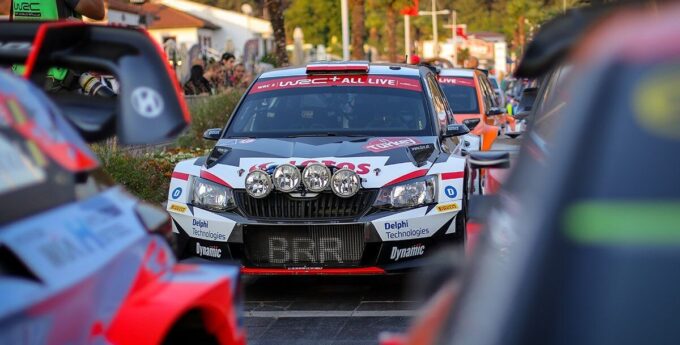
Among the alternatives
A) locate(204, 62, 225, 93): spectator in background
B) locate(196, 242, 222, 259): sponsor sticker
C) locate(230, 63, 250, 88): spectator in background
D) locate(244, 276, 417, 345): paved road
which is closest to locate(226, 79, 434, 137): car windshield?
locate(244, 276, 417, 345): paved road

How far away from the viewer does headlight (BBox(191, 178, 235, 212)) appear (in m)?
8.07

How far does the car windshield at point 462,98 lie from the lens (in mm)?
16750

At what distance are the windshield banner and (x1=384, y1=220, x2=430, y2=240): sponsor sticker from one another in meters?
1.91

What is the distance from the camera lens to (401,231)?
7.83 m

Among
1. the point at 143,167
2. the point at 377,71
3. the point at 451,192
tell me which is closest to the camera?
the point at 451,192

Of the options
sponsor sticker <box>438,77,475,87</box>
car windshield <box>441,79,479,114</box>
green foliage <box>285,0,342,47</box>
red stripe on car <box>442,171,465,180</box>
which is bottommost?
green foliage <box>285,0,342,47</box>

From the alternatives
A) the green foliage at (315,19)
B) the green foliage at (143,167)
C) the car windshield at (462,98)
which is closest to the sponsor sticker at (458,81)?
the car windshield at (462,98)

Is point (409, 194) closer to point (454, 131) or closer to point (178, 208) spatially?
point (454, 131)

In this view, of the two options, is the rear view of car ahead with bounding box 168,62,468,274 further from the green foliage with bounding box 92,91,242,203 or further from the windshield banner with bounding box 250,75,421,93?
the green foliage with bounding box 92,91,242,203

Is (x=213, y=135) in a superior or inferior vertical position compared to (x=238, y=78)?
superior

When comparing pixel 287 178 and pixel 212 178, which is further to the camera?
pixel 212 178

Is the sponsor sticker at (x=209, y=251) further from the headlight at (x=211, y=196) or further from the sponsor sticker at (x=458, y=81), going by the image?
the sponsor sticker at (x=458, y=81)

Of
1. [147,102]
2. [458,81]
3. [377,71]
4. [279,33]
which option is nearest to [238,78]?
[279,33]

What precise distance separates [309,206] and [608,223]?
6.14m
